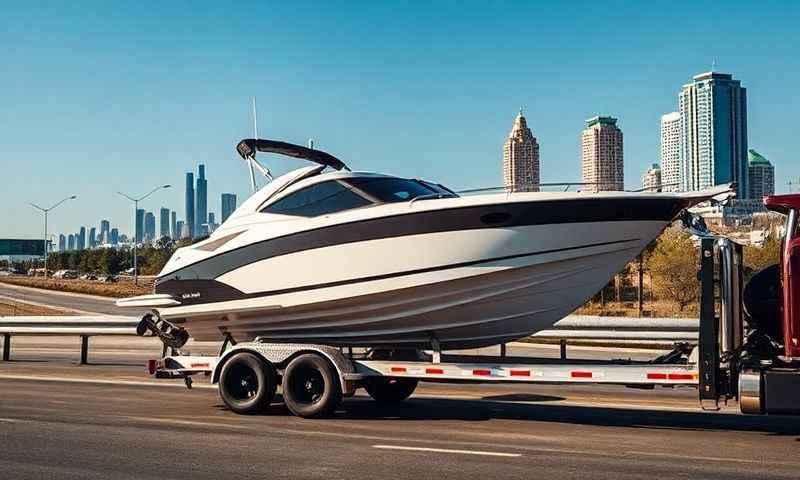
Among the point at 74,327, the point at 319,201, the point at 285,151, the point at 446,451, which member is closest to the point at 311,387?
the point at 319,201

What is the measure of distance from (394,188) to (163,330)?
4.15 metres

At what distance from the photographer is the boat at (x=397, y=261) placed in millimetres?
9891

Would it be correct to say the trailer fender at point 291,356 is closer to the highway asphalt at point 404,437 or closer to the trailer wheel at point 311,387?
the trailer wheel at point 311,387

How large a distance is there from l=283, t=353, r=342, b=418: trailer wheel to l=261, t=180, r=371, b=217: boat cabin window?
6.03 ft

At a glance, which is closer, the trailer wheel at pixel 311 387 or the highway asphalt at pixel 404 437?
the highway asphalt at pixel 404 437

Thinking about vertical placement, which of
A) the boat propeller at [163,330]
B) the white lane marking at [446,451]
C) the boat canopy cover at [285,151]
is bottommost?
the white lane marking at [446,451]

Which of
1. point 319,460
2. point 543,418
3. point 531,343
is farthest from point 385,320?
point 531,343

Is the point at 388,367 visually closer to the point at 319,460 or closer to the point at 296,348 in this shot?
the point at 296,348

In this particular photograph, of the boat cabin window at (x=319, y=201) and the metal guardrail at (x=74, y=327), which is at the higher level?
the boat cabin window at (x=319, y=201)

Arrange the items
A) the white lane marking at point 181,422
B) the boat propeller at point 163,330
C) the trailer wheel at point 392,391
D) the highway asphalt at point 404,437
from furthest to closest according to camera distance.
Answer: the boat propeller at point 163,330
the trailer wheel at point 392,391
the white lane marking at point 181,422
the highway asphalt at point 404,437

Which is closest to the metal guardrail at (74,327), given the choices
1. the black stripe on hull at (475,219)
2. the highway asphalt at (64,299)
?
the black stripe on hull at (475,219)

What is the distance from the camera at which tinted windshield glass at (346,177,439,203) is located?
10.9 m

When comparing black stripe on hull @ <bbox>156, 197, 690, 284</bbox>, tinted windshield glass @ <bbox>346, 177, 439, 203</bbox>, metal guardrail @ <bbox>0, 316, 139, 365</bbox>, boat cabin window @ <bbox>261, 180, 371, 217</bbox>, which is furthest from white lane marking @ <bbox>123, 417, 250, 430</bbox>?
metal guardrail @ <bbox>0, 316, 139, 365</bbox>

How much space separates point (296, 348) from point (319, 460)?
2.80 meters
